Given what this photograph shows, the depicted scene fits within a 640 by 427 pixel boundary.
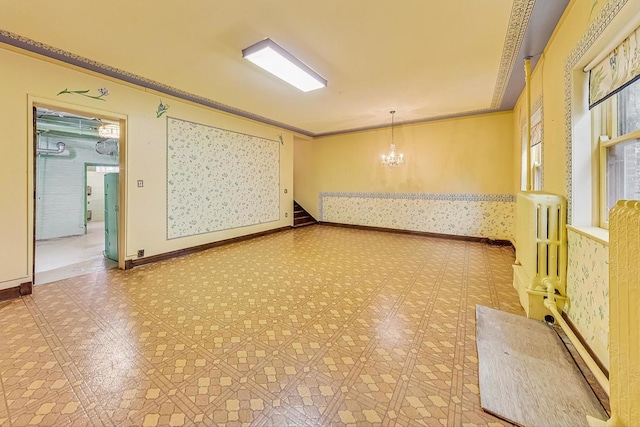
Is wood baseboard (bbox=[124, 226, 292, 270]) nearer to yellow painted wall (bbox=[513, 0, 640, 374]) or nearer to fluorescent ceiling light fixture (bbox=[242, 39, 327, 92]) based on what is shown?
fluorescent ceiling light fixture (bbox=[242, 39, 327, 92])

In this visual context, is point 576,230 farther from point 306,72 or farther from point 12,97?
point 12,97

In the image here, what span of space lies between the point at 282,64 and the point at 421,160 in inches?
176

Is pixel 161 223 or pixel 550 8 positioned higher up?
pixel 550 8

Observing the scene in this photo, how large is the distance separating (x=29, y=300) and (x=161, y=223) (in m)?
1.81

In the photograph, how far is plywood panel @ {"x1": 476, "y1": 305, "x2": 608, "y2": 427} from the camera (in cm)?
141

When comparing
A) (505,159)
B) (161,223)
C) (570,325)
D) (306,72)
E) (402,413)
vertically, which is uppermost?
(306,72)

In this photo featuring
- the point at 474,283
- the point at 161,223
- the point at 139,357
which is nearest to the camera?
the point at 139,357

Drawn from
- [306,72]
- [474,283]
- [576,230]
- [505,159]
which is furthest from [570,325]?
[505,159]

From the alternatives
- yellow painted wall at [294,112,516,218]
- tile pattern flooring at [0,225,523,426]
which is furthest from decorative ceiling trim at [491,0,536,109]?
tile pattern flooring at [0,225,523,426]

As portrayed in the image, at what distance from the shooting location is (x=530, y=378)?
65.8 inches

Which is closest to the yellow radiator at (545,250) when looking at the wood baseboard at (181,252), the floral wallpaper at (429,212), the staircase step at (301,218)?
the floral wallpaper at (429,212)

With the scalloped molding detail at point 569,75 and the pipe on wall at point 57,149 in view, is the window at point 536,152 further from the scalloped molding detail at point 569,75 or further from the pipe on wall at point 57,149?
the pipe on wall at point 57,149

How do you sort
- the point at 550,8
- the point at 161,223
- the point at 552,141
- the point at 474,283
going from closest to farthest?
Result: the point at 550,8 < the point at 552,141 < the point at 474,283 < the point at 161,223

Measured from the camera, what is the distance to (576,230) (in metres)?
2.11
